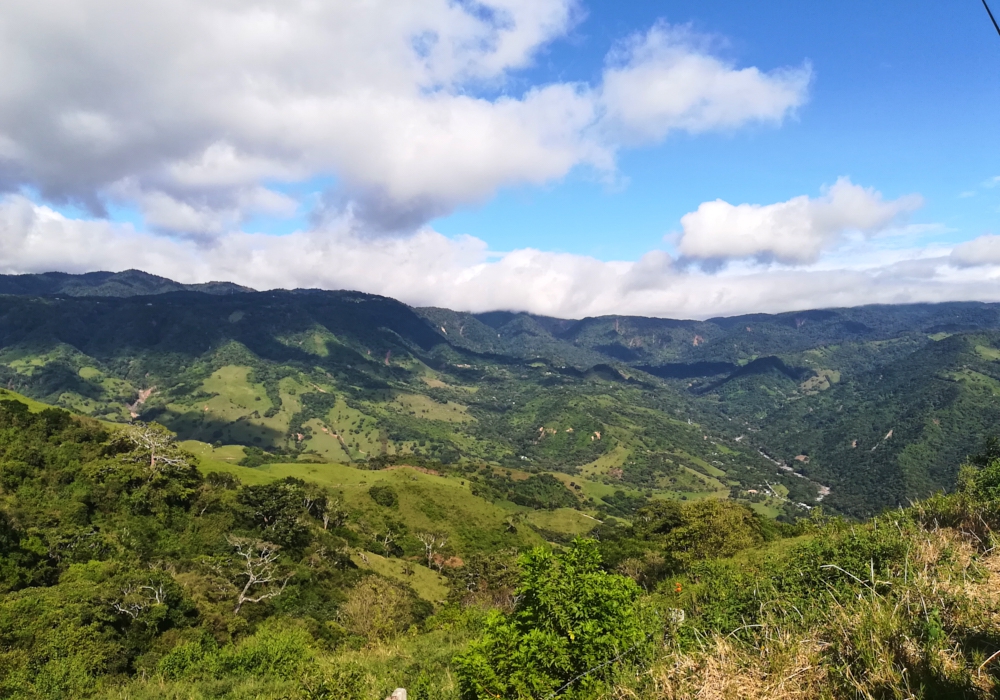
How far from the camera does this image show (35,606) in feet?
124

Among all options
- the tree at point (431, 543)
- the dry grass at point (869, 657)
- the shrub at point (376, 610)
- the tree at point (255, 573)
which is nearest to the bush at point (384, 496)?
the tree at point (431, 543)

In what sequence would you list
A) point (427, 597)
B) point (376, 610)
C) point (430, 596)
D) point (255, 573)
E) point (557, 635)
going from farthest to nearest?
1. point (430, 596)
2. point (427, 597)
3. point (255, 573)
4. point (376, 610)
5. point (557, 635)

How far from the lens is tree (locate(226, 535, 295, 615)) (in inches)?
2211

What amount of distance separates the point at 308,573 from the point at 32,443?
48.3 m

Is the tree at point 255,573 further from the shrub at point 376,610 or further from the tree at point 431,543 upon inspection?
the tree at point 431,543

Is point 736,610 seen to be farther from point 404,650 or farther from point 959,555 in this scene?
point 404,650

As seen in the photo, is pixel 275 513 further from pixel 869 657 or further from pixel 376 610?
pixel 869 657

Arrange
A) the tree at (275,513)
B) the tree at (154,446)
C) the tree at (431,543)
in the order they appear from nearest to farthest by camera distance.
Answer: the tree at (154,446)
the tree at (275,513)
the tree at (431,543)

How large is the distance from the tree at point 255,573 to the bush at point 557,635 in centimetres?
5391

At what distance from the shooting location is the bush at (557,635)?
10680mm

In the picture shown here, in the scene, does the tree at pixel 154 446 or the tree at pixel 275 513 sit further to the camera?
the tree at pixel 275 513

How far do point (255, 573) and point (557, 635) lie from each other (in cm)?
6367

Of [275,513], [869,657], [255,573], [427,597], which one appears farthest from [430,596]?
[869,657]

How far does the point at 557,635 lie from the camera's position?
37.4 feet
